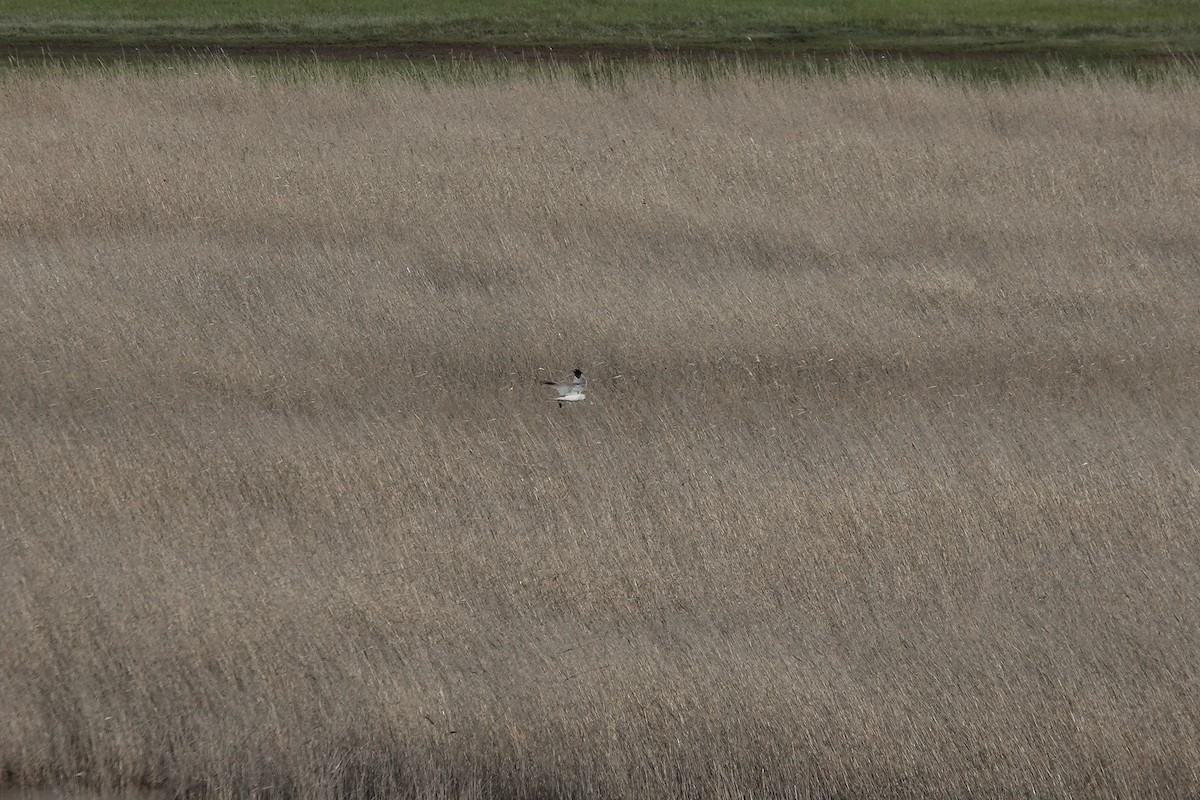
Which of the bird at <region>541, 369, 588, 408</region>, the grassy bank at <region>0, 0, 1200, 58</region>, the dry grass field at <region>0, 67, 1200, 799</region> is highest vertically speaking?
the grassy bank at <region>0, 0, 1200, 58</region>

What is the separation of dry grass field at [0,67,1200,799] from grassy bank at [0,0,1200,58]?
798 centimetres

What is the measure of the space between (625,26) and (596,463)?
1696cm

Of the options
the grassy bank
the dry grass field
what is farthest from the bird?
the grassy bank

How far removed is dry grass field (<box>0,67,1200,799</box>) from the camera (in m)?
6.23

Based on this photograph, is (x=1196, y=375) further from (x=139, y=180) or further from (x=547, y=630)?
(x=139, y=180)

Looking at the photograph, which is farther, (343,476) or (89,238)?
(89,238)

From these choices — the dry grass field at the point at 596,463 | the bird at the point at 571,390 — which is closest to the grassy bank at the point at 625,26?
the dry grass field at the point at 596,463

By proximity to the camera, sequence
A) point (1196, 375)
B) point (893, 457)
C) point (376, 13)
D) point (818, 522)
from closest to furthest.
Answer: point (818, 522) → point (893, 457) → point (1196, 375) → point (376, 13)

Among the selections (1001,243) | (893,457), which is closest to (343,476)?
(893,457)

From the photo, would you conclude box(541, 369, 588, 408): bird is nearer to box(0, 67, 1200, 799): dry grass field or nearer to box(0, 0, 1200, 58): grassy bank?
box(0, 67, 1200, 799): dry grass field

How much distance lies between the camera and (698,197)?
13.1m

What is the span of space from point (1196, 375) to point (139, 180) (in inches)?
373

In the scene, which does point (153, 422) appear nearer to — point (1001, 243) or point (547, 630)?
point (547, 630)

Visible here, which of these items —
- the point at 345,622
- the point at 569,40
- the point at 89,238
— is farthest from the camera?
the point at 569,40
